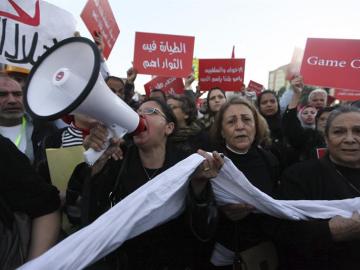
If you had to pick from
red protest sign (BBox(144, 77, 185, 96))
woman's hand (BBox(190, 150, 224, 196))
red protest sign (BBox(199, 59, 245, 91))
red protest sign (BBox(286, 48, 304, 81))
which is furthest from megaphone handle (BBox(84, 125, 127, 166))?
red protest sign (BBox(144, 77, 185, 96))

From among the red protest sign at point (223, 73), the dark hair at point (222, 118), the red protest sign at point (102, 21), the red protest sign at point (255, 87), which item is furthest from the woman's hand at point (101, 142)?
the red protest sign at point (255, 87)

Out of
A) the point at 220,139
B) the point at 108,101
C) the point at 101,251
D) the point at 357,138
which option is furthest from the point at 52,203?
the point at 357,138

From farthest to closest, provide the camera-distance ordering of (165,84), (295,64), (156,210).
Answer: (165,84) → (295,64) → (156,210)

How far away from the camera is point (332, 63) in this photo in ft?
13.4

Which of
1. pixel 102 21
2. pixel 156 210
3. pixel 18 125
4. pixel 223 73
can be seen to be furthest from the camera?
pixel 223 73

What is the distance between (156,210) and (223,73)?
467 cm

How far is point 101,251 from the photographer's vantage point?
135 cm

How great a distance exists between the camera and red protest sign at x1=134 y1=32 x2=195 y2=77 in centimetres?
539

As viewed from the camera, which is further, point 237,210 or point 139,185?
point 139,185

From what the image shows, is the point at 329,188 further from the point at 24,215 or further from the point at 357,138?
the point at 24,215

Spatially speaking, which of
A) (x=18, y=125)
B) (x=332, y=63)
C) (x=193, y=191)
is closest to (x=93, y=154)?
(x=193, y=191)

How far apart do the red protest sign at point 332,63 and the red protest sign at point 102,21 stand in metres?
2.26

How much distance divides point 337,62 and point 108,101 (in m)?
3.38

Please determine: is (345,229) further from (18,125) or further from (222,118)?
(18,125)
